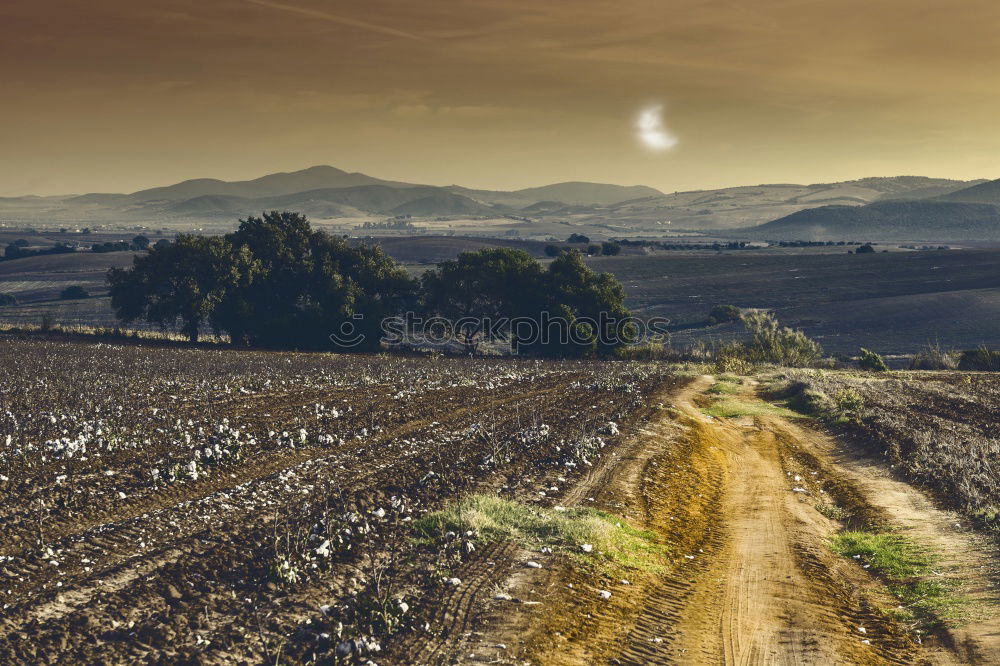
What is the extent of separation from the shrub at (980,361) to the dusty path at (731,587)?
39971 millimetres

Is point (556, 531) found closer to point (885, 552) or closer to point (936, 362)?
point (885, 552)

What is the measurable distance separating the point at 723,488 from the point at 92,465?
1541cm

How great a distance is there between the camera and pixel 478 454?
782 inches

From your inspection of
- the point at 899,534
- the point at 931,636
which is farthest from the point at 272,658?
the point at 899,534

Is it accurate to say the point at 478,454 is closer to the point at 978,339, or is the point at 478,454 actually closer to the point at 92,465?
the point at 92,465

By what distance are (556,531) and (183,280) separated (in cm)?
5389

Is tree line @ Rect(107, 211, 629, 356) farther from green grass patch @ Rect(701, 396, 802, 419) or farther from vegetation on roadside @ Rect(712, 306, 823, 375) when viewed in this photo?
green grass patch @ Rect(701, 396, 802, 419)

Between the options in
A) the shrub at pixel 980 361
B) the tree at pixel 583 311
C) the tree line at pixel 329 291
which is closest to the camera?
the shrub at pixel 980 361

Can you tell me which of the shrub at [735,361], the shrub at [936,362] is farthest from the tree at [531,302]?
the shrub at [936,362]

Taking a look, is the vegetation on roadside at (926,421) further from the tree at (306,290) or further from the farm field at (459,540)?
the tree at (306,290)

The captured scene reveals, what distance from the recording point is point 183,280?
6031 cm

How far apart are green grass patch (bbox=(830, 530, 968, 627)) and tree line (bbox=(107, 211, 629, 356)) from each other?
1778 inches

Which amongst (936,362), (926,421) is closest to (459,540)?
(926,421)

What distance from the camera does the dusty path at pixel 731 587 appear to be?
10102mm
